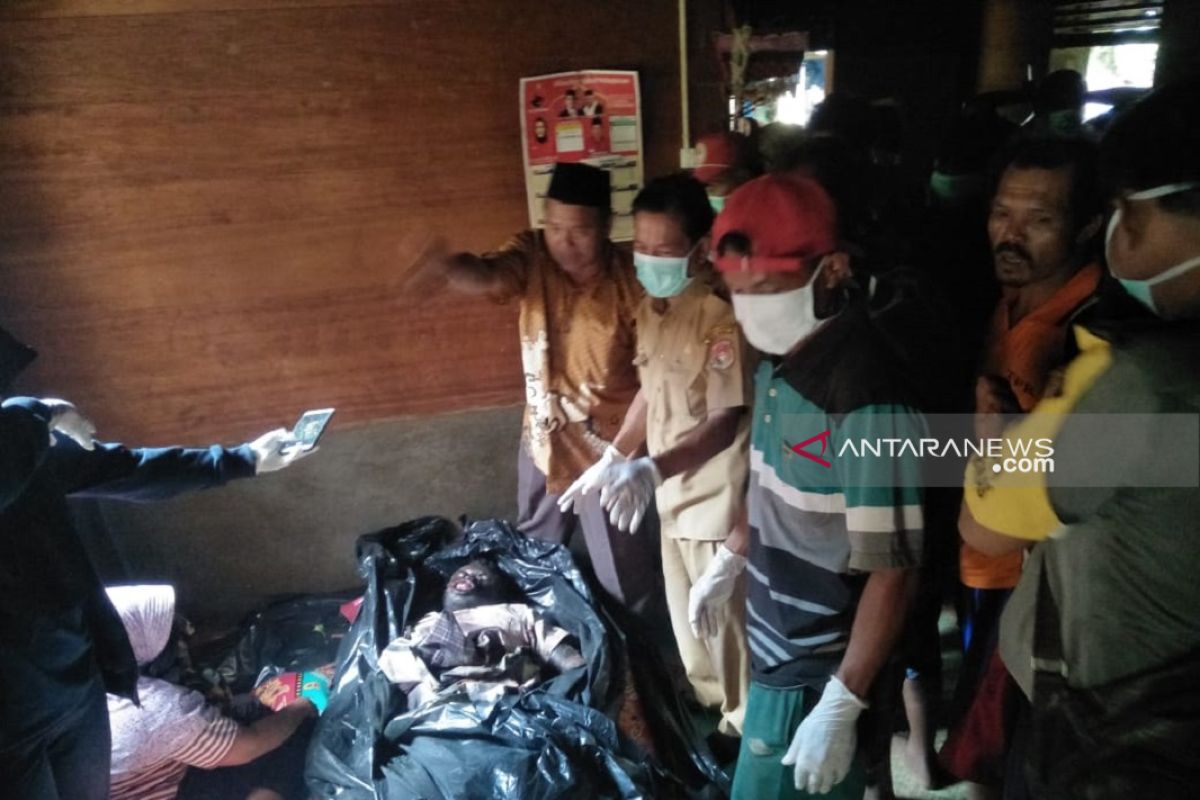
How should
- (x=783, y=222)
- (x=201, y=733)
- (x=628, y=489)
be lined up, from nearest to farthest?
(x=783, y=222) < (x=628, y=489) < (x=201, y=733)

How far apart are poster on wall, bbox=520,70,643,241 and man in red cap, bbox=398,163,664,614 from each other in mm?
400

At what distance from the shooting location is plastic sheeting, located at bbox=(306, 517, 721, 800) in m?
1.84

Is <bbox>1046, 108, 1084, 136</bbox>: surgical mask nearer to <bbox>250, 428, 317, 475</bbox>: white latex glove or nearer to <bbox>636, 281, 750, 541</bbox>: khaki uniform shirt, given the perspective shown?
<bbox>636, 281, 750, 541</bbox>: khaki uniform shirt

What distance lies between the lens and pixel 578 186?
2.06 meters

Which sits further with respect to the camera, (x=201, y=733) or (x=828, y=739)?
(x=201, y=733)

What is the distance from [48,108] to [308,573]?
172 cm

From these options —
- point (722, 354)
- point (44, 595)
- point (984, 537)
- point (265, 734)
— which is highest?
point (722, 354)

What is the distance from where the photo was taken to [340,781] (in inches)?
76.7

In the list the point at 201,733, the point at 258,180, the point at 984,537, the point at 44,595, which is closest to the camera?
the point at 984,537

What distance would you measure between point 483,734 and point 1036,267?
166cm

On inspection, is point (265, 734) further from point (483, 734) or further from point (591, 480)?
point (591, 480)

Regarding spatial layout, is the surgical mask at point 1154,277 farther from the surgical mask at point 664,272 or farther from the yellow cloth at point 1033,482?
the surgical mask at point 664,272

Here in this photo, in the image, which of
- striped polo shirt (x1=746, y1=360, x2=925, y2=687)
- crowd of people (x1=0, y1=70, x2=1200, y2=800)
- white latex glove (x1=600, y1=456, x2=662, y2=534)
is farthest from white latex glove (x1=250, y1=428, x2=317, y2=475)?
striped polo shirt (x1=746, y1=360, x2=925, y2=687)

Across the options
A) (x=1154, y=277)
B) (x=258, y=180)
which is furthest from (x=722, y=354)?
(x=258, y=180)
